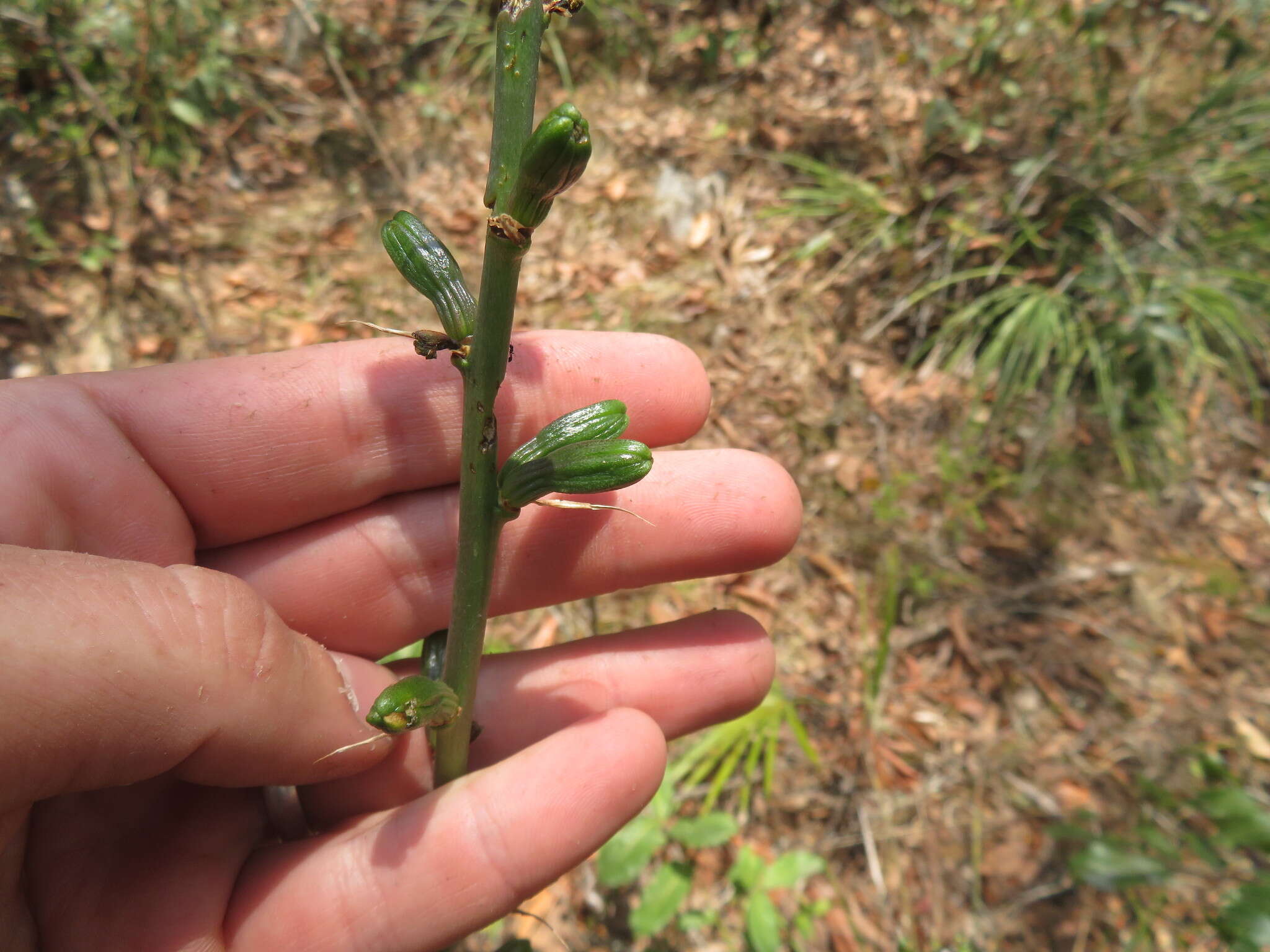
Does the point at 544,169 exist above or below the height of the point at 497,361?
above

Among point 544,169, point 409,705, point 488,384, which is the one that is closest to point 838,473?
point 488,384

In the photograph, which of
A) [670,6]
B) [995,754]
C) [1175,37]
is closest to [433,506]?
[995,754]

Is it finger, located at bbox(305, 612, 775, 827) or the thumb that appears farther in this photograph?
finger, located at bbox(305, 612, 775, 827)

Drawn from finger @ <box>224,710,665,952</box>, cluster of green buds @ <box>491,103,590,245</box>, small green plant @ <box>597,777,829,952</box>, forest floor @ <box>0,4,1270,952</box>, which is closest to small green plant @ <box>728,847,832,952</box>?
Result: small green plant @ <box>597,777,829,952</box>

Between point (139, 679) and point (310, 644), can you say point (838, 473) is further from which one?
point (139, 679)

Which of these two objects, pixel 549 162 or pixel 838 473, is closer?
pixel 549 162

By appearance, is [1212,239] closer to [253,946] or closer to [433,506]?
[433,506]

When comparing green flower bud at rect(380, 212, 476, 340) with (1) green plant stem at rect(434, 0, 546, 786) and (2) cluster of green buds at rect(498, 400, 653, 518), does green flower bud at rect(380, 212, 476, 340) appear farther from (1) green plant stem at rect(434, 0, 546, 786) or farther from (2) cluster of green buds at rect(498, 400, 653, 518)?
(2) cluster of green buds at rect(498, 400, 653, 518)
